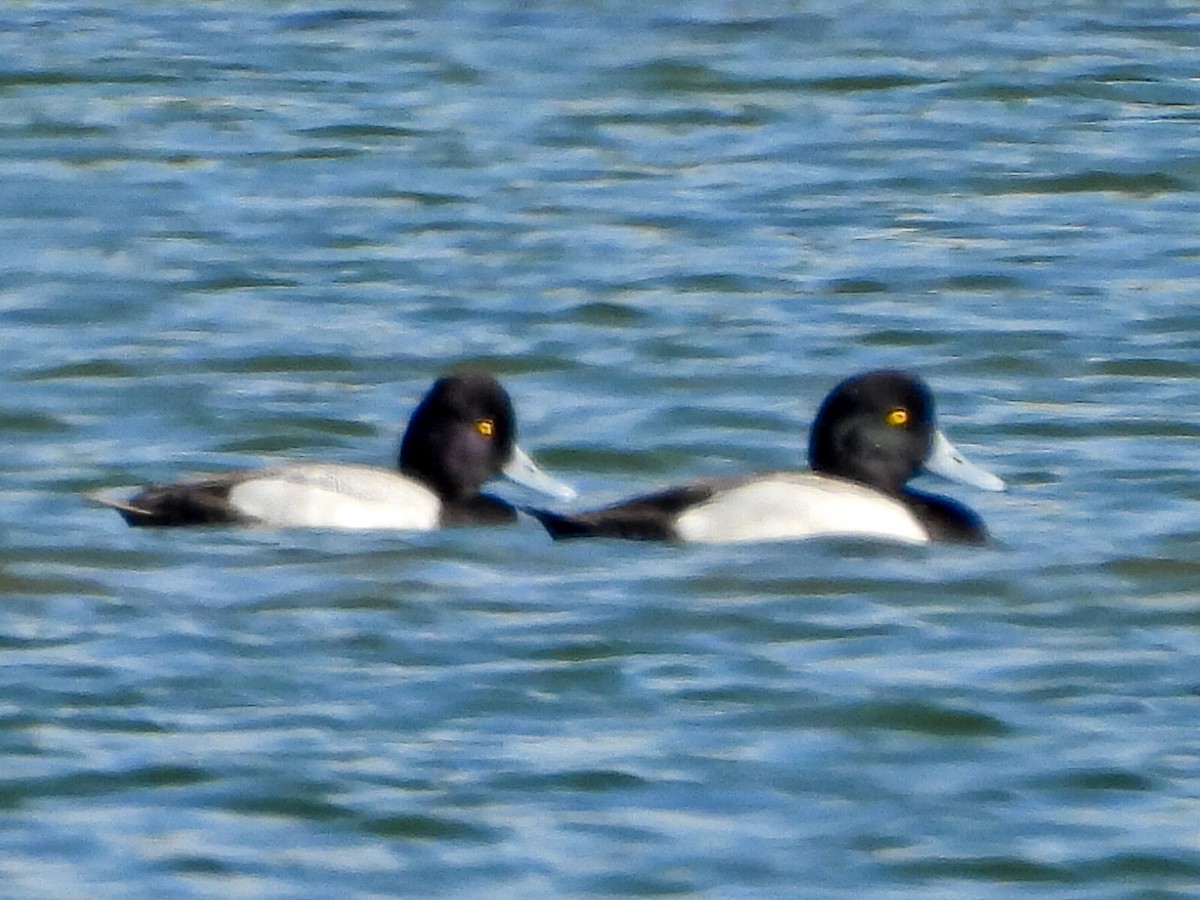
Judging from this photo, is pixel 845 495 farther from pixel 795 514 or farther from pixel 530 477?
pixel 530 477

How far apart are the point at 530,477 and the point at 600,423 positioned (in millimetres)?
1202

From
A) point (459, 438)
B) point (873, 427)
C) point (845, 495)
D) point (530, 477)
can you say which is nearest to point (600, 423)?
point (530, 477)

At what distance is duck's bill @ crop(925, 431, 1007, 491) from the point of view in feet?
35.4

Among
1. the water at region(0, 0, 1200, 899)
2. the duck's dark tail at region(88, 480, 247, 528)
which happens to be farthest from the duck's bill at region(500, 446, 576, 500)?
the duck's dark tail at region(88, 480, 247, 528)

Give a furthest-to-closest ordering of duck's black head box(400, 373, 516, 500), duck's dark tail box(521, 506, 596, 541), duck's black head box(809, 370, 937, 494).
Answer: duck's black head box(400, 373, 516, 500)
duck's black head box(809, 370, 937, 494)
duck's dark tail box(521, 506, 596, 541)

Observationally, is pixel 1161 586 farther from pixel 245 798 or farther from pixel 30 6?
pixel 30 6

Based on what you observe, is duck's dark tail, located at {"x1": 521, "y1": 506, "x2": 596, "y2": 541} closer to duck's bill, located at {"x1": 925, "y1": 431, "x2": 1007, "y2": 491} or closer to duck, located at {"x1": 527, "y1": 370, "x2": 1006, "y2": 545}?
duck, located at {"x1": 527, "y1": 370, "x2": 1006, "y2": 545}

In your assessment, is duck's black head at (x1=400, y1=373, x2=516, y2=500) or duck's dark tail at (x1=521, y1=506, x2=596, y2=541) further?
duck's black head at (x1=400, y1=373, x2=516, y2=500)

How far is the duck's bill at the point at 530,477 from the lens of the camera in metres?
10.9

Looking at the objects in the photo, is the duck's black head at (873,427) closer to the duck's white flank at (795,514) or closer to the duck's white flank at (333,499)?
the duck's white flank at (795,514)

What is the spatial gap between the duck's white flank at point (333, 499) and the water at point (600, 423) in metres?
0.09

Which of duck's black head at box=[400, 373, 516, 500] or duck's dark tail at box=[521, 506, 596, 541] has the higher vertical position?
duck's black head at box=[400, 373, 516, 500]

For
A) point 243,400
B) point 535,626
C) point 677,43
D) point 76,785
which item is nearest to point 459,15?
point 677,43

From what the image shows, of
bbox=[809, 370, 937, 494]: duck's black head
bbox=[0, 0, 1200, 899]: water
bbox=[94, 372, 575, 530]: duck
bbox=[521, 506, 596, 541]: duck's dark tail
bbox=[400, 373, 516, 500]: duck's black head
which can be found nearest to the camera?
bbox=[0, 0, 1200, 899]: water
